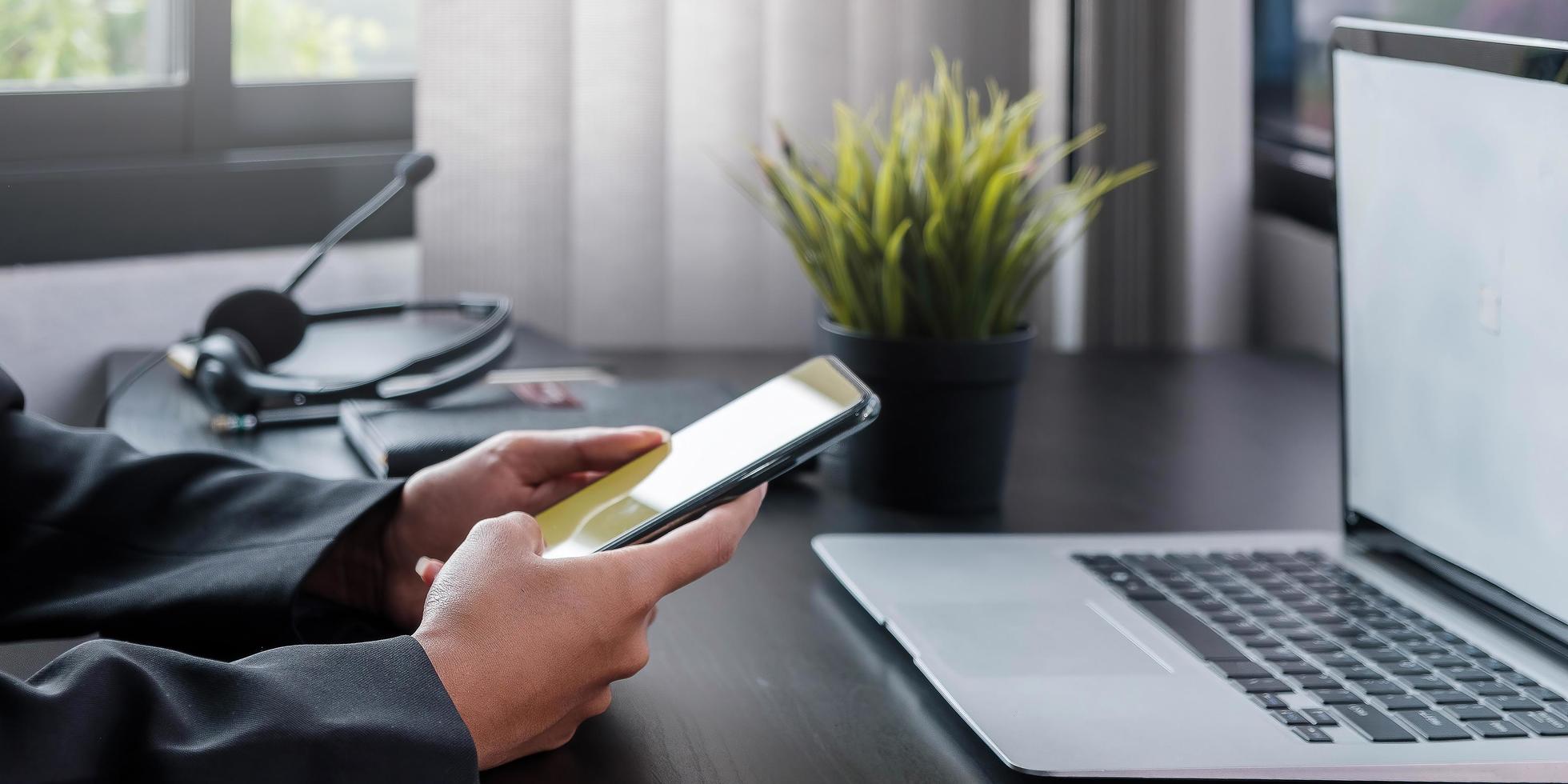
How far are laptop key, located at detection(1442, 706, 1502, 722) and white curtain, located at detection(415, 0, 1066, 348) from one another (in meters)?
1.23

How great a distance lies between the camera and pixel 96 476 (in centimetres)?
74

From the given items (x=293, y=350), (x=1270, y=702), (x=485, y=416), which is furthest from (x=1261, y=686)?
(x=293, y=350)

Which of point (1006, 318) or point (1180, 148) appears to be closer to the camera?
point (1006, 318)

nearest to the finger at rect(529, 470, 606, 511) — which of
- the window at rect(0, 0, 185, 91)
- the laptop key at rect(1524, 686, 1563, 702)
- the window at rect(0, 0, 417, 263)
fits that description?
the laptop key at rect(1524, 686, 1563, 702)

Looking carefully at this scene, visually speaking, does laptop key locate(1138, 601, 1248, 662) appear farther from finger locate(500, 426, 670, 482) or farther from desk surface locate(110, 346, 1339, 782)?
finger locate(500, 426, 670, 482)

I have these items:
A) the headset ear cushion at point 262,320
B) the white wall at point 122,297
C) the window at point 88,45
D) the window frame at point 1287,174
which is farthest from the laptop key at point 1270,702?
the window at point 88,45

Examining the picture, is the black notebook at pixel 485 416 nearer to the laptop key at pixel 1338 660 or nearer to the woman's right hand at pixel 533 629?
the woman's right hand at pixel 533 629

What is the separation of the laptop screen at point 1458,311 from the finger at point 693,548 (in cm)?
36

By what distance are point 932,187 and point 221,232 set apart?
101cm

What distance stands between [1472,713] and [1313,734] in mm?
77

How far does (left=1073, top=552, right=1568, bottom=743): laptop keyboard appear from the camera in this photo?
582mm

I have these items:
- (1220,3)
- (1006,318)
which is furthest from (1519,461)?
(1220,3)

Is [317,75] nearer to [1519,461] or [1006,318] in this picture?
[1006,318]

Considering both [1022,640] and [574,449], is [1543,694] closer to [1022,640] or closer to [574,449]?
[1022,640]
